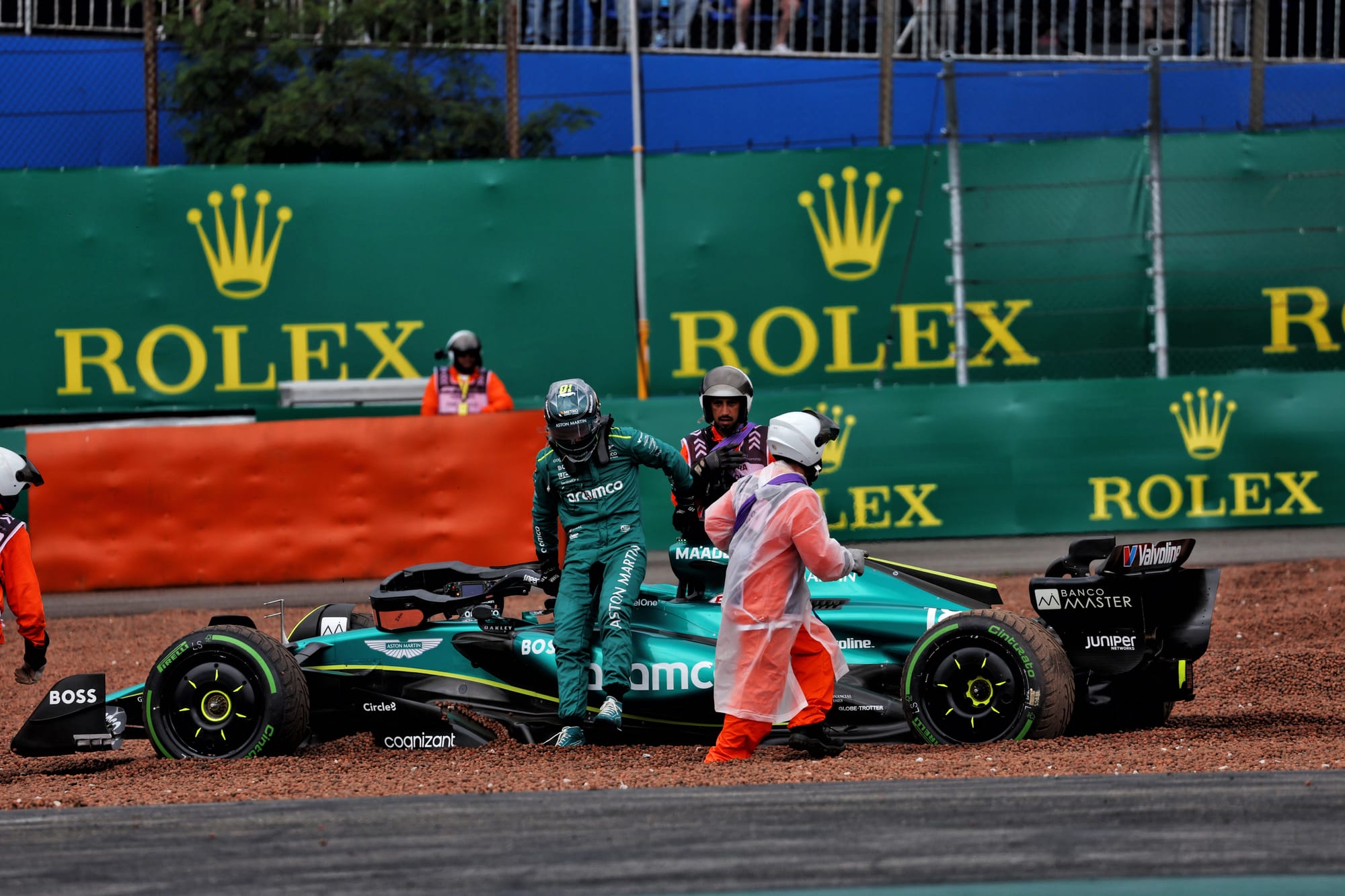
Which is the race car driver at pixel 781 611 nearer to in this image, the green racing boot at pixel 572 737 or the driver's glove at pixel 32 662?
the green racing boot at pixel 572 737

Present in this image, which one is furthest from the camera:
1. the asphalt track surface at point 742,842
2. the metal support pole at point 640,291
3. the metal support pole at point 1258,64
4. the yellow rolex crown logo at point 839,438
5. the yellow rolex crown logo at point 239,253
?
the metal support pole at point 1258,64

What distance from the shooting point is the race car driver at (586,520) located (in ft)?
25.0

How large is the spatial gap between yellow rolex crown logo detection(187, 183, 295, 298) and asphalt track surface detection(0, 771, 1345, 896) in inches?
357

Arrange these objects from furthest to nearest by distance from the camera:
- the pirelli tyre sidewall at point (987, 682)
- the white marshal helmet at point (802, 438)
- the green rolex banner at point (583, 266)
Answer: the green rolex banner at point (583, 266) → the white marshal helmet at point (802, 438) → the pirelli tyre sidewall at point (987, 682)

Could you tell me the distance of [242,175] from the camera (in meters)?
14.6

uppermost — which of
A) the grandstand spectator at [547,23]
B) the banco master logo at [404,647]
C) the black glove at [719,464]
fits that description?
the grandstand spectator at [547,23]

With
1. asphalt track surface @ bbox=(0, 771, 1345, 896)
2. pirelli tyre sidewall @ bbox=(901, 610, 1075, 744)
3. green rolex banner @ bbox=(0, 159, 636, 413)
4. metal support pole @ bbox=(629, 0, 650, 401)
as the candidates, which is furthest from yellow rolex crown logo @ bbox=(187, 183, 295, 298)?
asphalt track surface @ bbox=(0, 771, 1345, 896)

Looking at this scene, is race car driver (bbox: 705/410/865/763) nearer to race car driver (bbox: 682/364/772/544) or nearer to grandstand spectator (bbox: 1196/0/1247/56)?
race car driver (bbox: 682/364/772/544)

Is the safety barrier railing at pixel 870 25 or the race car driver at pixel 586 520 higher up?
the safety barrier railing at pixel 870 25

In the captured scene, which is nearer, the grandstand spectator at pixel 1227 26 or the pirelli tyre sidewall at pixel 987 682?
the pirelli tyre sidewall at pixel 987 682

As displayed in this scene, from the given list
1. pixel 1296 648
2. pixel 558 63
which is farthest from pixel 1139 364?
pixel 558 63

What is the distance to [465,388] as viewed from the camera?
12.8 m

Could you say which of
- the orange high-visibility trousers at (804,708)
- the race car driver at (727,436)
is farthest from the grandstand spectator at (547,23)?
the orange high-visibility trousers at (804,708)

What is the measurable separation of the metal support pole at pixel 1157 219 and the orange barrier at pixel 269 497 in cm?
489
